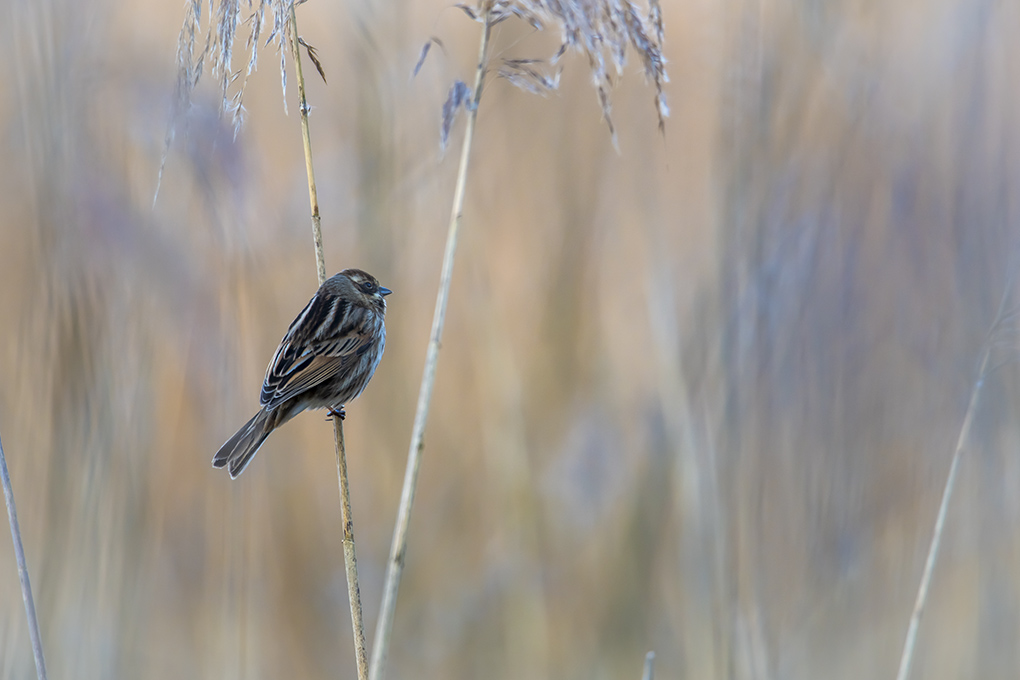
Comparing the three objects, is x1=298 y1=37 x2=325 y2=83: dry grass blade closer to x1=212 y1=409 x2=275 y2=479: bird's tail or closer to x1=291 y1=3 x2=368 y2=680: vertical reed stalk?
x1=291 y1=3 x2=368 y2=680: vertical reed stalk

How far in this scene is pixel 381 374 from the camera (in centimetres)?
244

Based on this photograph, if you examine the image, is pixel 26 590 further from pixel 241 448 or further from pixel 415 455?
pixel 241 448

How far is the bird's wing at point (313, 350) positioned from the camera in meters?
1.98

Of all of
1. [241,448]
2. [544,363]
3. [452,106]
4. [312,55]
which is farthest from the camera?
[544,363]

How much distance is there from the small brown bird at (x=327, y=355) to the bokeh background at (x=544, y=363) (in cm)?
15

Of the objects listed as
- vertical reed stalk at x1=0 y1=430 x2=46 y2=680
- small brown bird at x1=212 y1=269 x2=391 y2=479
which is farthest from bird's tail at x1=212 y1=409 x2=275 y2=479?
vertical reed stalk at x1=0 y1=430 x2=46 y2=680

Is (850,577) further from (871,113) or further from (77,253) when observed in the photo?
(77,253)

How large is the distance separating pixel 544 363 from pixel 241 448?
2.99 ft

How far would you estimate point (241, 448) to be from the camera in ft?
6.02

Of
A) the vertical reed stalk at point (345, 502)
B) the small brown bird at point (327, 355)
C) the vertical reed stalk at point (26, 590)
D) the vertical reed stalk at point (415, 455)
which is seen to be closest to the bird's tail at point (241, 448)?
the small brown bird at point (327, 355)

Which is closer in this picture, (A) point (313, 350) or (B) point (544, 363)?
(A) point (313, 350)

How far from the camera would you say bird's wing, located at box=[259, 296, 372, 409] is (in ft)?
6.51

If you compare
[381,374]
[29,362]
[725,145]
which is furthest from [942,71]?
[29,362]

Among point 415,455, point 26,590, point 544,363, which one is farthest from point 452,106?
point 544,363
